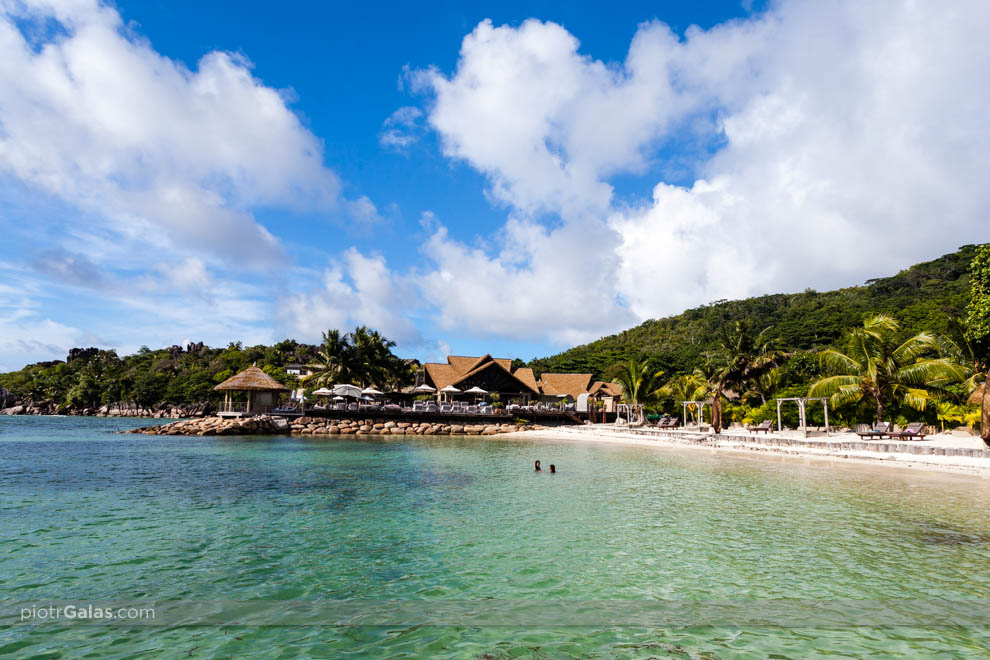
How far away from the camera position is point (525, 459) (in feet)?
67.6

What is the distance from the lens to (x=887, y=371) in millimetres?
23750

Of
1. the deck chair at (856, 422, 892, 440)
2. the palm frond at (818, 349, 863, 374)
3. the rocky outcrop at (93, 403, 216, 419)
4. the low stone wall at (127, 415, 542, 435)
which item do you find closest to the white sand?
the deck chair at (856, 422, 892, 440)

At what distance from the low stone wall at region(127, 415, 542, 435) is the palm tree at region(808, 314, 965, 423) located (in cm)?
2172

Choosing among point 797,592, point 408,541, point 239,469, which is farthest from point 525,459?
point 797,592

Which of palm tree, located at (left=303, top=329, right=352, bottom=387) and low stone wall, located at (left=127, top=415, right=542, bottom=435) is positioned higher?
palm tree, located at (left=303, top=329, right=352, bottom=387)

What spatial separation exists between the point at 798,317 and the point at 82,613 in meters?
82.9

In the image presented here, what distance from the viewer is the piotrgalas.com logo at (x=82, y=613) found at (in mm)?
5145

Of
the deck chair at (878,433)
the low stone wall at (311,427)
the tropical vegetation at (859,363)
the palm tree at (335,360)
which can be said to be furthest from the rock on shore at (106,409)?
the deck chair at (878,433)

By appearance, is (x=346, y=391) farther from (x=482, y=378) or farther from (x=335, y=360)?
(x=482, y=378)

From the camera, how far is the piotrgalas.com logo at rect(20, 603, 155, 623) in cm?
514

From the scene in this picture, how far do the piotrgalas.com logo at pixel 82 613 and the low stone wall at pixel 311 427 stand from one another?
31.9 metres

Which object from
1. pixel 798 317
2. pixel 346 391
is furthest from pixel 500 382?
Answer: pixel 798 317

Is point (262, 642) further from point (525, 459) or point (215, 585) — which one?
point (525, 459)

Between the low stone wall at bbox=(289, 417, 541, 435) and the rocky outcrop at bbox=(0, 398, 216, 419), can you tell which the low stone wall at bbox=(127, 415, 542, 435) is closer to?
the low stone wall at bbox=(289, 417, 541, 435)
